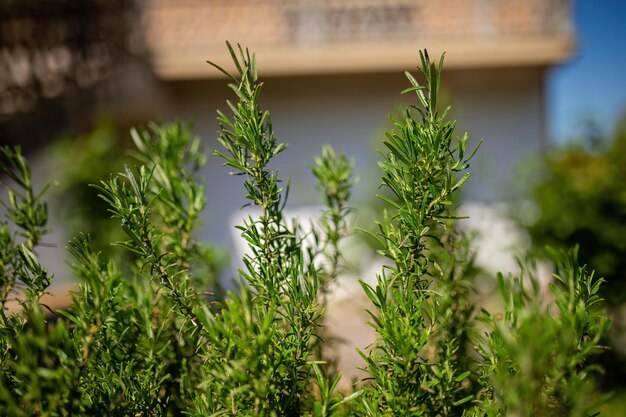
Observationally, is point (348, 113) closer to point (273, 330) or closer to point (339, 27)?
point (339, 27)

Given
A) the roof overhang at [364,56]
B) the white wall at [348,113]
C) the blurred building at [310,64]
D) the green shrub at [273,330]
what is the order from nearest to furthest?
the green shrub at [273,330] < the blurred building at [310,64] < the roof overhang at [364,56] < the white wall at [348,113]

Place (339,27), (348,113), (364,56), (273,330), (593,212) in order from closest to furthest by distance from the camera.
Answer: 1. (273,330)
2. (593,212)
3. (364,56)
4. (339,27)
5. (348,113)

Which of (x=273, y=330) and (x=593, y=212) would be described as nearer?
(x=273, y=330)

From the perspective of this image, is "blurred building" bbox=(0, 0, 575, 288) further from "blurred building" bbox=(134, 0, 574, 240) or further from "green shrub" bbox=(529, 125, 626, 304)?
"green shrub" bbox=(529, 125, 626, 304)

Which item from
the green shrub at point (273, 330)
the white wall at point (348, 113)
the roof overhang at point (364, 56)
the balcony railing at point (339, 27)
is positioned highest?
the balcony railing at point (339, 27)

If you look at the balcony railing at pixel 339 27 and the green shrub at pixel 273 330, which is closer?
the green shrub at pixel 273 330

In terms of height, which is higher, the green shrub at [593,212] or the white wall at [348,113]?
the white wall at [348,113]

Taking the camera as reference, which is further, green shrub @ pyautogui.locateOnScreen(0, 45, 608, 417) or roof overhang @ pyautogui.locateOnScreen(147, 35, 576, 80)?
roof overhang @ pyautogui.locateOnScreen(147, 35, 576, 80)

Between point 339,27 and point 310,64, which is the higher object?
point 339,27

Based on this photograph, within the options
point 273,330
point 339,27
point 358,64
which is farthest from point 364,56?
point 273,330

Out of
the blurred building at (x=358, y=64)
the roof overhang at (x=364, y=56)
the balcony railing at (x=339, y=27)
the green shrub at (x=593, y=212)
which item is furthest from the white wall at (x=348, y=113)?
the green shrub at (x=593, y=212)

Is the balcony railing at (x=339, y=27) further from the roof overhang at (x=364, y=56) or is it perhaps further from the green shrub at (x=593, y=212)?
the green shrub at (x=593, y=212)

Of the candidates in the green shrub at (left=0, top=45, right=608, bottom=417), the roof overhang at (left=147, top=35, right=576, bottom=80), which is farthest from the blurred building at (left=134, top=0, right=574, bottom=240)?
the green shrub at (left=0, top=45, right=608, bottom=417)

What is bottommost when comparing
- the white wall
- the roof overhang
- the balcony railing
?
the white wall
